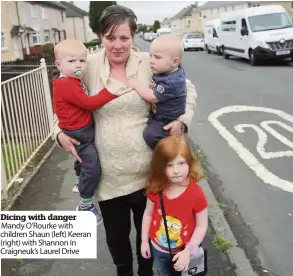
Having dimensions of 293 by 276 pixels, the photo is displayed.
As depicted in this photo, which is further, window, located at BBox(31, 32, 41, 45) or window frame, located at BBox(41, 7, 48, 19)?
window frame, located at BBox(41, 7, 48, 19)

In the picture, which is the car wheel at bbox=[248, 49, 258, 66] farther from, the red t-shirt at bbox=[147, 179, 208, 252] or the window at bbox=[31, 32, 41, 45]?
the window at bbox=[31, 32, 41, 45]

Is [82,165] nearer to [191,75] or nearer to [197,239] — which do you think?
[197,239]

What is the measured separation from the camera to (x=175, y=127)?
2141 mm

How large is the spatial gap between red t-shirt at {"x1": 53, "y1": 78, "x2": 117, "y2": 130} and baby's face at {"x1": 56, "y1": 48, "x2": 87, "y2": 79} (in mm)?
39

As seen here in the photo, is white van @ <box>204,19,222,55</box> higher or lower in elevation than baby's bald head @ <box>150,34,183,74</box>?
lower

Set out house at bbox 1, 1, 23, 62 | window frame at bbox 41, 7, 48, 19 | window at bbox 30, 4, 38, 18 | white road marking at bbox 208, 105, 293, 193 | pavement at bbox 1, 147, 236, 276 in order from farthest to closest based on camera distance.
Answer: window frame at bbox 41, 7, 48, 19 → window at bbox 30, 4, 38, 18 → house at bbox 1, 1, 23, 62 → white road marking at bbox 208, 105, 293, 193 → pavement at bbox 1, 147, 236, 276

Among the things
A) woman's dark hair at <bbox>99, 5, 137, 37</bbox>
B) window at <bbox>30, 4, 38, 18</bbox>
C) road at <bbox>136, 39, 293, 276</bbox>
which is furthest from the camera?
window at <bbox>30, 4, 38, 18</bbox>

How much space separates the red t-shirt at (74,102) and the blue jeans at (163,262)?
906 mm

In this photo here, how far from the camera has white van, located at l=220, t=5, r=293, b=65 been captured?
14.8m

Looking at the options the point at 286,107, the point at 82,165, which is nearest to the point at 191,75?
the point at 286,107

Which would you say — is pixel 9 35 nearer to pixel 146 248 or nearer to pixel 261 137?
pixel 261 137

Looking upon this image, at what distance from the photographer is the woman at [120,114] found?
2.04 m

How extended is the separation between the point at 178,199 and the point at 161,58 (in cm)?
79

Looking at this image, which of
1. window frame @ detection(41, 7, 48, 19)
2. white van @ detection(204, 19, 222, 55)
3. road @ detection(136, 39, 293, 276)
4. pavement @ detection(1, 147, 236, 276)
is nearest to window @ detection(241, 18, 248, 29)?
white van @ detection(204, 19, 222, 55)
